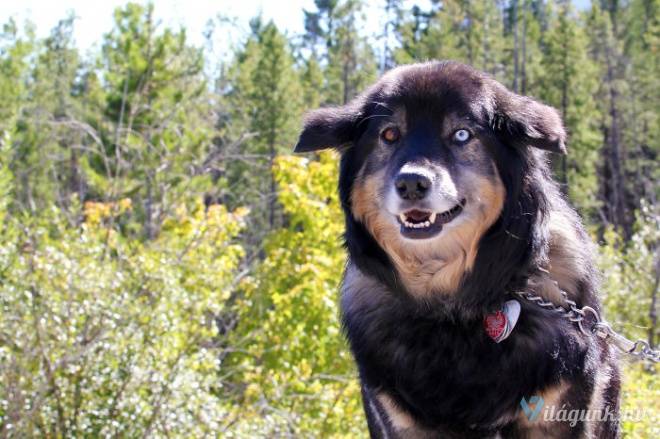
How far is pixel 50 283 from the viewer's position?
6305 mm

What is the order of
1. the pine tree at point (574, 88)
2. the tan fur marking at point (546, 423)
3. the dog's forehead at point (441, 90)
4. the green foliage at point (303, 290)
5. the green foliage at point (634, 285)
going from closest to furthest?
the tan fur marking at point (546, 423) → the dog's forehead at point (441, 90) → the green foliage at point (303, 290) → the green foliage at point (634, 285) → the pine tree at point (574, 88)

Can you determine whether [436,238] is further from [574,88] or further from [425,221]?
[574,88]

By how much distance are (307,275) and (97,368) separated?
6787 mm

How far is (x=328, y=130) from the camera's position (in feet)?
Answer: 11.6

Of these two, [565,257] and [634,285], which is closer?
[565,257]

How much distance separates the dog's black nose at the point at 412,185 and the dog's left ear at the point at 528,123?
17.7 inches

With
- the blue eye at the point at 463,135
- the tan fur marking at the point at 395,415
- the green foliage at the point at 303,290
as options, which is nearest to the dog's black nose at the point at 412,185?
the blue eye at the point at 463,135

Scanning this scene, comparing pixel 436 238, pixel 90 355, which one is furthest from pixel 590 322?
pixel 90 355

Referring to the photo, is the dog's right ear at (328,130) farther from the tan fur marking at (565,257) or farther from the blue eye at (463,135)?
the tan fur marking at (565,257)

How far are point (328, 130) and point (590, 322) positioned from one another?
1391mm

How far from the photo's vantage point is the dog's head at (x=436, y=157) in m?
3.21

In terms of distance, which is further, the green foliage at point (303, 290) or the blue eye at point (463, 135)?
the green foliage at point (303, 290)

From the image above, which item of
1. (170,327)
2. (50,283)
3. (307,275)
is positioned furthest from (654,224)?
(50,283)

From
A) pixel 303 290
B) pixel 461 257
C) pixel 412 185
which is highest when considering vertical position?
pixel 412 185
